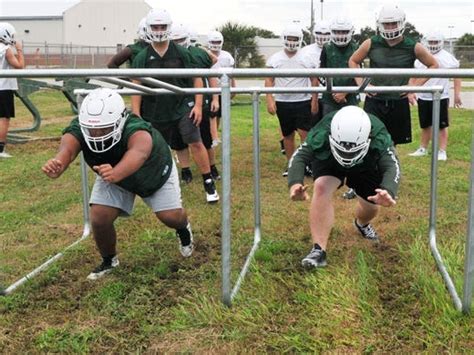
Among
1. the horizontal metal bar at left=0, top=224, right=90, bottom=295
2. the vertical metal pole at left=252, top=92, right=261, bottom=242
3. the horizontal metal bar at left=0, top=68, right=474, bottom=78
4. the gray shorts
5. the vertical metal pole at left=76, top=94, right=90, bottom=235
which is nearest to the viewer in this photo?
the horizontal metal bar at left=0, top=68, right=474, bottom=78

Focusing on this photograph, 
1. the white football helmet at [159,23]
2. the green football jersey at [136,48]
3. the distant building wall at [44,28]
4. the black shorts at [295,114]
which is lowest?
the black shorts at [295,114]

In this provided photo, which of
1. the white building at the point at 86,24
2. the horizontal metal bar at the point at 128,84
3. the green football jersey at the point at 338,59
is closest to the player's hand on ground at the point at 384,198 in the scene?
the horizontal metal bar at the point at 128,84

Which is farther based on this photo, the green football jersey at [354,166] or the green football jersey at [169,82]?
the green football jersey at [169,82]

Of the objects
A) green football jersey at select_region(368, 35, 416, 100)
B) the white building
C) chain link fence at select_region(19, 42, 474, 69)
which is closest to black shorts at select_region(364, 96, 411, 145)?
green football jersey at select_region(368, 35, 416, 100)

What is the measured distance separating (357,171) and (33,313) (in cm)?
229

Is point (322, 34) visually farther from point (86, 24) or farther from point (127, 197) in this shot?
point (86, 24)

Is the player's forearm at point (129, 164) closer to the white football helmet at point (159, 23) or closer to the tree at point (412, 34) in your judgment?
the white football helmet at point (159, 23)

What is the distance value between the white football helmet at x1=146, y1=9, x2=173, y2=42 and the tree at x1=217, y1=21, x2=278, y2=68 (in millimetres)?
24383

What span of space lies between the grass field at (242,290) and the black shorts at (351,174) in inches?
20.1

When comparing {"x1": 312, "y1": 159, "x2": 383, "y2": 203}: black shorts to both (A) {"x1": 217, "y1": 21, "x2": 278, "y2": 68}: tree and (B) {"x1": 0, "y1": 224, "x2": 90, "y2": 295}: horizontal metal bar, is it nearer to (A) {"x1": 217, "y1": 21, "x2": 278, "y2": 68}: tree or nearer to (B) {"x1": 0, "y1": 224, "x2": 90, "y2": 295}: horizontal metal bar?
(B) {"x1": 0, "y1": 224, "x2": 90, "y2": 295}: horizontal metal bar

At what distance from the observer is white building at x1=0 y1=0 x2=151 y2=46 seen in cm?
6462

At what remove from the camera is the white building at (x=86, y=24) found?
2544 inches

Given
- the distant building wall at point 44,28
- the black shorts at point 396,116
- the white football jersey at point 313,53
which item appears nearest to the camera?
the black shorts at point 396,116

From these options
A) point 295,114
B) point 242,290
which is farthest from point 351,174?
point 295,114
